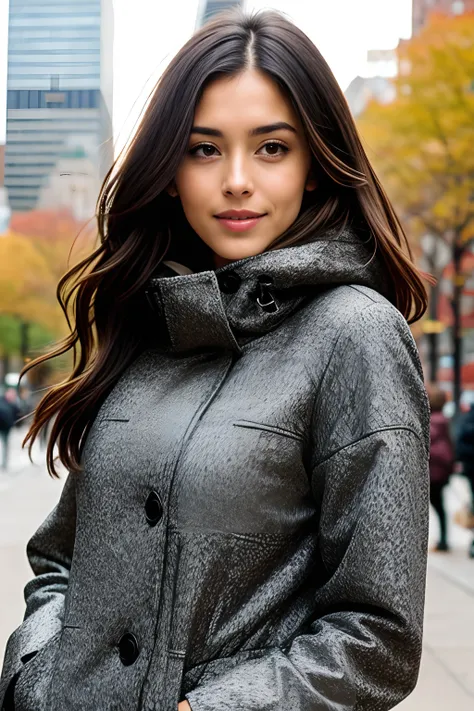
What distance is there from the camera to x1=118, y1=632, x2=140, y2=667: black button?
1610 mm

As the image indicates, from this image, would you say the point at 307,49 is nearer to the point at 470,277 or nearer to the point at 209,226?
the point at 209,226

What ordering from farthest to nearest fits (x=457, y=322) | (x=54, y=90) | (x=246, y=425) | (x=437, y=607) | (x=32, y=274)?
(x=457, y=322)
(x=32, y=274)
(x=437, y=607)
(x=54, y=90)
(x=246, y=425)

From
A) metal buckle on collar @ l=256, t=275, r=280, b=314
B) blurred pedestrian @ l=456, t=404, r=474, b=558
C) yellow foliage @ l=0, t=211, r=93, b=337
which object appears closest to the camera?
metal buckle on collar @ l=256, t=275, r=280, b=314

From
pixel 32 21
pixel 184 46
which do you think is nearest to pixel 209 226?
pixel 184 46

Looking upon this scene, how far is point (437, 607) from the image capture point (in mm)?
7574

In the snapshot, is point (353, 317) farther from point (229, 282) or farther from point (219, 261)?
point (219, 261)

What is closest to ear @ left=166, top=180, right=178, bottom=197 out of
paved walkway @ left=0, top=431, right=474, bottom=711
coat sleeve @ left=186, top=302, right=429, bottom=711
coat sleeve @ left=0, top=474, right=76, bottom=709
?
coat sleeve @ left=186, top=302, right=429, bottom=711

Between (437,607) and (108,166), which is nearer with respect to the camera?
(108,166)

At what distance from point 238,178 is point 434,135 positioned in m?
14.0

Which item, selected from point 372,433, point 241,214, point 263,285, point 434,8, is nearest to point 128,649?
point 372,433

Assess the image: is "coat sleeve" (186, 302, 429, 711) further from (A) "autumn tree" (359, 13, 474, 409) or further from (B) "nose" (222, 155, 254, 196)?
(A) "autumn tree" (359, 13, 474, 409)

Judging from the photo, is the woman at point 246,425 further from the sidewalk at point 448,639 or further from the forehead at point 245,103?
the sidewalk at point 448,639

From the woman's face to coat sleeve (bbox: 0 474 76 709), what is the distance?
609 mm

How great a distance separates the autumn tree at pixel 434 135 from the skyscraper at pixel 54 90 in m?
11.3
